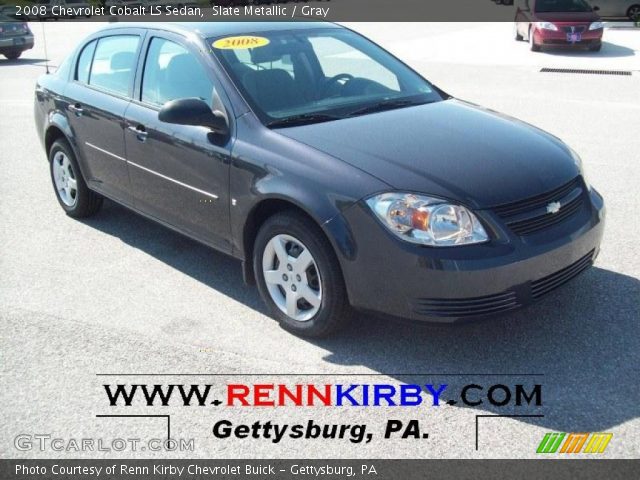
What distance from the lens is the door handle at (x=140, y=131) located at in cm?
489

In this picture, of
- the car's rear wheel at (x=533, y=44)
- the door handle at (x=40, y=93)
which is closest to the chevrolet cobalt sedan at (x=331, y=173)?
the door handle at (x=40, y=93)

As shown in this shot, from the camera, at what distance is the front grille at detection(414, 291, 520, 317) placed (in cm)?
356

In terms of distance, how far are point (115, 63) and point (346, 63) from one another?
1.71 metres

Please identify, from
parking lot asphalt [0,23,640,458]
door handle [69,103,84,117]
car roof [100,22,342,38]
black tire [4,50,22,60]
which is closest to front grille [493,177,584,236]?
parking lot asphalt [0,23,640,458]

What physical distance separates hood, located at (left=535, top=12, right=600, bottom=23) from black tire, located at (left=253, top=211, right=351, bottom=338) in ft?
47.0

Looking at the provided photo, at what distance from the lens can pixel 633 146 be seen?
809 cm

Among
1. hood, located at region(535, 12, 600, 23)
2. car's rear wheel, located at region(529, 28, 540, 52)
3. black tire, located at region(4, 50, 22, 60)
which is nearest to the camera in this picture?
hood, located at region(535, 12, 600, 23)

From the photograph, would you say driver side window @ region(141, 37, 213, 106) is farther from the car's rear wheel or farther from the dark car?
the dark car

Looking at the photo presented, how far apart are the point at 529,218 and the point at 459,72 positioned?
1109 centimetres

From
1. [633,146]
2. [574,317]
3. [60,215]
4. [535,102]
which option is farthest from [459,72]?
[574,317]

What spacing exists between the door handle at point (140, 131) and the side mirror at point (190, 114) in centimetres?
71

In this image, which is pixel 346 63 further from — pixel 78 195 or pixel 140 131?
pixel 78 195

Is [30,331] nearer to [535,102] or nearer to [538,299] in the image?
[538,299]

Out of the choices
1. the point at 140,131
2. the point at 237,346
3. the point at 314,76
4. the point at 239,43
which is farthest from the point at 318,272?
the point at 140,131
